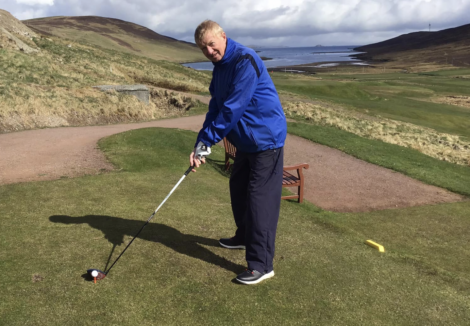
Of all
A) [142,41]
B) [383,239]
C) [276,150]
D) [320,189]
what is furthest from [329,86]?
[142,41]

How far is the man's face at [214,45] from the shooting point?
4266 mm

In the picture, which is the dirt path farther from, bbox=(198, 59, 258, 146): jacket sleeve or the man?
bbox=(198, 59, 258, 146): jacket sleeve

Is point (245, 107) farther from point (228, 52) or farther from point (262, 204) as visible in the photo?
point (262, 204)

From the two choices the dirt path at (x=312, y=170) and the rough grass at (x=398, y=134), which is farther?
the rough grass at (x=398, y=134)

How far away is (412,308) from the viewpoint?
4.30 meters

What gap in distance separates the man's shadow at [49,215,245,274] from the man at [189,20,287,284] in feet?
1.57

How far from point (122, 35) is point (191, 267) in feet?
497

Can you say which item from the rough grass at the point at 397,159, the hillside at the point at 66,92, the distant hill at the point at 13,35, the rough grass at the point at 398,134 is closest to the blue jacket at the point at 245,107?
the rough grass at the point at 397,159

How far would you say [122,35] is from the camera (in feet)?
477

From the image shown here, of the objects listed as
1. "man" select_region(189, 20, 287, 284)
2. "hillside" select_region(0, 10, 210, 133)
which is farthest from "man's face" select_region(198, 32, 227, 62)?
"hillside" select_region(0, 10, 210, 133)

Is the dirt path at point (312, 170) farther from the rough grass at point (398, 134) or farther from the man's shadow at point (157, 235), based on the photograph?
the rough grass at point (398, 134)

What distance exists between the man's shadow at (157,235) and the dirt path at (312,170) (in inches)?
125

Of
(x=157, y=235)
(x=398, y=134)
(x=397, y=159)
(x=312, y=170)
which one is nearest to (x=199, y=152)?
(x=157, y=235)

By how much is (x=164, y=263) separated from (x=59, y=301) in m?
1.18
